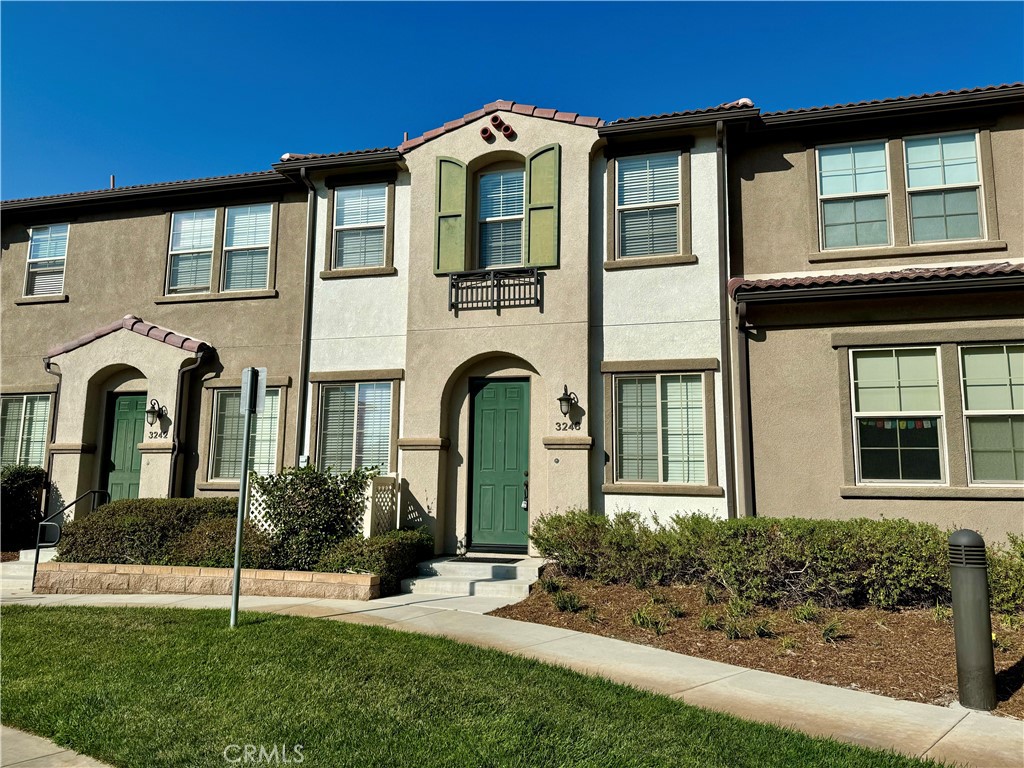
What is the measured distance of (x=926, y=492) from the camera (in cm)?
984

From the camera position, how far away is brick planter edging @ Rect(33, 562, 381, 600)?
9.47 m

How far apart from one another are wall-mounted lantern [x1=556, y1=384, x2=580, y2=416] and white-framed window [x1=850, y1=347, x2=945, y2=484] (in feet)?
12.8

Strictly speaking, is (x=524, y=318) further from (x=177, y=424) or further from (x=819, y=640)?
(x=177, y=424)

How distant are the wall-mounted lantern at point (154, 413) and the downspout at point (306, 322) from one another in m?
2.49

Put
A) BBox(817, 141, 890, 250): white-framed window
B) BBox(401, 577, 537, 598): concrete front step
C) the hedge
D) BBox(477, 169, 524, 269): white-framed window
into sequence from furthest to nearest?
BBox(477, 169, 524, 269): white-framed window < BBox(817, 141, 890, 250): white-framed window < BBox(401, 577, 537, 598): concrete front step < the hedge

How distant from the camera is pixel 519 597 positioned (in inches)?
372

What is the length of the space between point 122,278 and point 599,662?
474 inches

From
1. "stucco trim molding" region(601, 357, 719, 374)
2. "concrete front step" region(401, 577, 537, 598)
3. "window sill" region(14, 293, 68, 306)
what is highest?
"window sill" region(14, 293, 68, 306)

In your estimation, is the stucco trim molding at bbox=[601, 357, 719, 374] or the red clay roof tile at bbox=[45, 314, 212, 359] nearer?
the stucco trim molding at bbox=[601, 357, 719, 374]

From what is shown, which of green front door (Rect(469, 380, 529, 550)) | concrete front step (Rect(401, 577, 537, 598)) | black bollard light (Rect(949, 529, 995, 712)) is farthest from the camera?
green front door (Rect(469, 380, 529, 550))

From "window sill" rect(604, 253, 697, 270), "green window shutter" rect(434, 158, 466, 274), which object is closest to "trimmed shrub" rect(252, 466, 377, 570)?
"green window shutter" rect(434, 158, 466, 274)

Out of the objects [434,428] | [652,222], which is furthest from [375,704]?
[652,222]

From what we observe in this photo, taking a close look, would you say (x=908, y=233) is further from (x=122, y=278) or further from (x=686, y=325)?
(x=122, y=278)

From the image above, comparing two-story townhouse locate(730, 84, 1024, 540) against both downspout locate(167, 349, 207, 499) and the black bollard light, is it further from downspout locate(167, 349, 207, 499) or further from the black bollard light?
downspout locate(167, 349, 207, 499)
